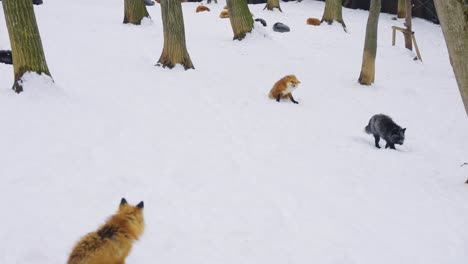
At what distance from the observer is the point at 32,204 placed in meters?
4.88

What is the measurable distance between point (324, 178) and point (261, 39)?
42.1 feet

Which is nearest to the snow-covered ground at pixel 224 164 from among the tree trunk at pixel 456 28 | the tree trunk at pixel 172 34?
the tree trunk at pixel 172 34

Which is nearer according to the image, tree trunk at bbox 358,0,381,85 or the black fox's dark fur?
the black fox's dark fur

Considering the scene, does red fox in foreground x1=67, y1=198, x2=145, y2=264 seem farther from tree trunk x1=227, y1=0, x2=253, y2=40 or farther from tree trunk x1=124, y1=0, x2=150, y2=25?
tree trunk x1=124, y1=0, x2=150, y2=25

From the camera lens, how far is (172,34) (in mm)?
13172

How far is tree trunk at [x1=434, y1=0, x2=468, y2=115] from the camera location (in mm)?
4488

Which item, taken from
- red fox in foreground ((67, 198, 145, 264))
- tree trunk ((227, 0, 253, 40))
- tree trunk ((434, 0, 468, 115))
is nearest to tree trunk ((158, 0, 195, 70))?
tree trunk ((227, 0, 253, 40))

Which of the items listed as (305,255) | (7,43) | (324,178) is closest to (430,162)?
(324,178)

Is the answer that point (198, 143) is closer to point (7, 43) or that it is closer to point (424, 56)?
point (7, 43)

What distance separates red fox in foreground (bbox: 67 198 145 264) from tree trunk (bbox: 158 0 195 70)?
9.92 meters

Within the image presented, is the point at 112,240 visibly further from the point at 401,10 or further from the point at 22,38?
the point at 401,10

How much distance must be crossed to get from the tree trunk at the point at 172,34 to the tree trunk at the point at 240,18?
532 cm

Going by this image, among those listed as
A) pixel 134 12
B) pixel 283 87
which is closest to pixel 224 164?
pixel 283 87

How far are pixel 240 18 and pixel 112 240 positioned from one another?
15930 millimetres
